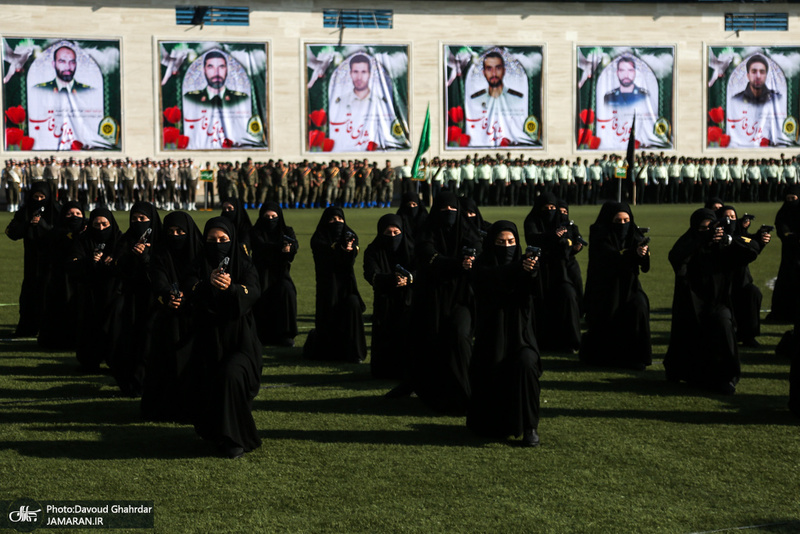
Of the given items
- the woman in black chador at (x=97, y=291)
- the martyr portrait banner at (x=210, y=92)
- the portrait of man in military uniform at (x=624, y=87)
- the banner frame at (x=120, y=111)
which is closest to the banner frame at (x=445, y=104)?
the portrait of man in military uniform at (x=624, y=87)

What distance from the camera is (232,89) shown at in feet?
118

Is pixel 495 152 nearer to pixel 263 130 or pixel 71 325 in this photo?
pixel 263 130

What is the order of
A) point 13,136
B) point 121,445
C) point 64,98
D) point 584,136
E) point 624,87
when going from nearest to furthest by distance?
1. point 121,445
2. point 13,136
3. point 64,98
4. point 624,87
5. point 584,136

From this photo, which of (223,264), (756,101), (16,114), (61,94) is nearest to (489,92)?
(756,101)

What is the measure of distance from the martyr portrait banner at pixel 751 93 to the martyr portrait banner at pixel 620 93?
1.93 meters

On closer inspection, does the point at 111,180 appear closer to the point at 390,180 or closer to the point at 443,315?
the point at 390,180

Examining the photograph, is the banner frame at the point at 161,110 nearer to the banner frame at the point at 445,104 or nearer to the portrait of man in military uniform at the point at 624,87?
the banner frame at the point at 445,104

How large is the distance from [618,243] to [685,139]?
3241 cm

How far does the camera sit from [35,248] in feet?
35.4

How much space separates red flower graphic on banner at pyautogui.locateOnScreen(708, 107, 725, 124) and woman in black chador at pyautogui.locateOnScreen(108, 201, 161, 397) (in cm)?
3500

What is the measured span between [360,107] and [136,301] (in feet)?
97.4

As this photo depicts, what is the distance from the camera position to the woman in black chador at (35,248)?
34.9 ft

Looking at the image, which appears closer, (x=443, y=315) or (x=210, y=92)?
(x=443, y=315)

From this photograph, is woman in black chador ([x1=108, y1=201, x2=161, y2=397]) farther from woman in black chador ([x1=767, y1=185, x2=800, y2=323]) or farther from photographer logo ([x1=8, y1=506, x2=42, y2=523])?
woman in black chador ([x1=767, y1=185, x2=800, y2=323])
